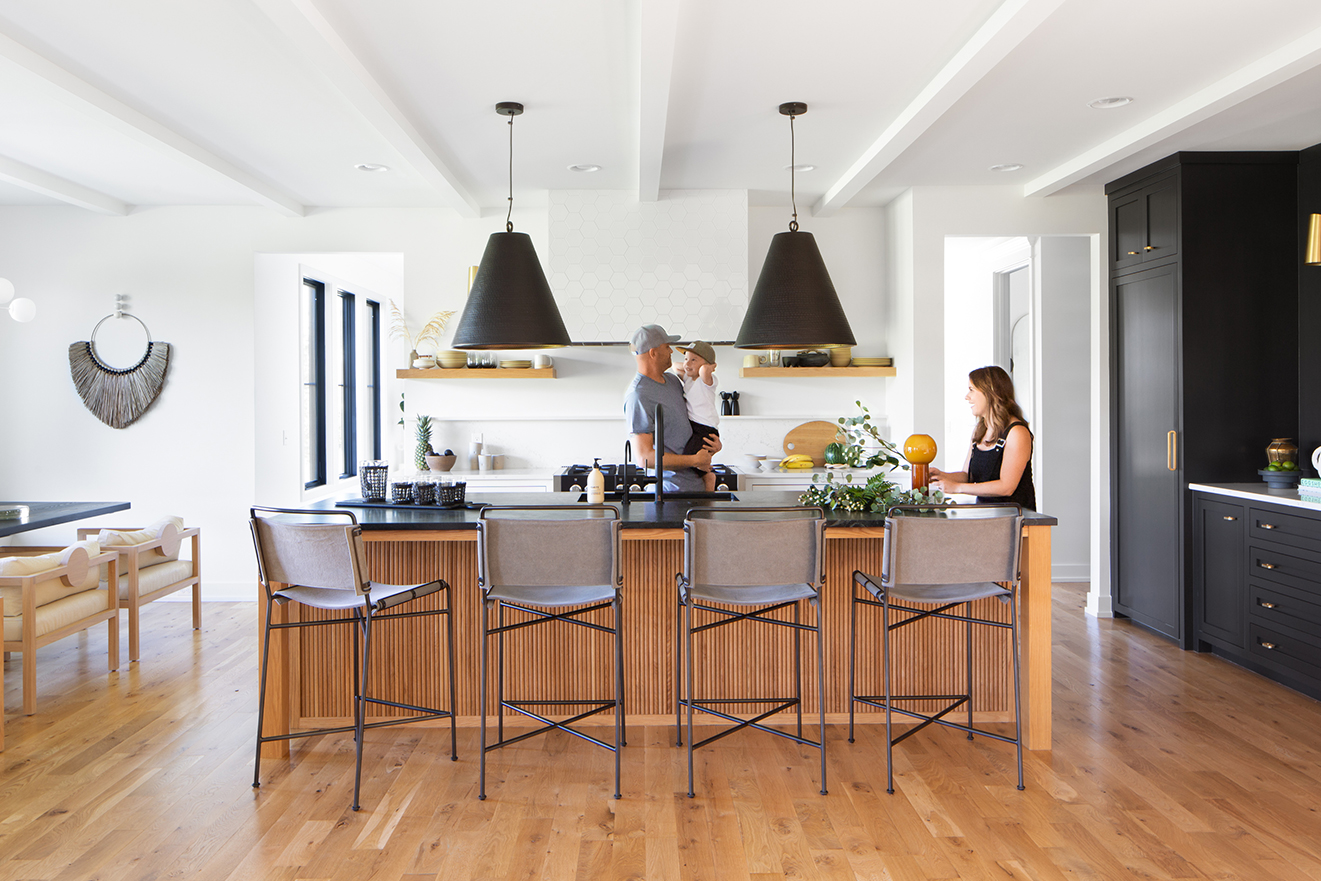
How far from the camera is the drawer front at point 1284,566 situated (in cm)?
388

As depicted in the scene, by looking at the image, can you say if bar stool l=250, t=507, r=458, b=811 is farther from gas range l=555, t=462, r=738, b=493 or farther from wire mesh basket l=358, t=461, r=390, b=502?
gas range l=555, t=462, r=738, b=493

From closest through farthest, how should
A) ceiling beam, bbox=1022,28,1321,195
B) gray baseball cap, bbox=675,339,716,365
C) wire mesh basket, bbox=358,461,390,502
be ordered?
ceiling beam, bbox=1022,28,1321,195, wire mesh basket, bbox=358,461,390,502, gray baseball cap, bbox=675,339,716,365

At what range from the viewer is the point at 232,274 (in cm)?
613

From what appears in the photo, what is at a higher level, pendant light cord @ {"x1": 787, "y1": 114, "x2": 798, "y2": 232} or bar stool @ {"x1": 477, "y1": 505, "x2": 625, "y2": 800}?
pendant light cord @ {"x1": 787, "y1": 114, "x2": 798, "y2": 232}

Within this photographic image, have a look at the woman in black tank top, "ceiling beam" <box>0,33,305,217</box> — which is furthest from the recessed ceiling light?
"ceiling beam" <box>0,33,305,217</box>

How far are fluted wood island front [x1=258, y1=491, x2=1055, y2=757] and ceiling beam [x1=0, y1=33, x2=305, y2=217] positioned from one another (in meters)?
2.09

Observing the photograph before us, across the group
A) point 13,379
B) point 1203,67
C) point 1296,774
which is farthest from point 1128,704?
point 13,379

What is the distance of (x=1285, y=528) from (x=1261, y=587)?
1.12 feet

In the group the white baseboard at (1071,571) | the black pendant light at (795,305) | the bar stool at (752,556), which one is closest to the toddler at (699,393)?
the black pendant light at (795,305)

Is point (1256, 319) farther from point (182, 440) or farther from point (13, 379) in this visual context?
point (13, 379)

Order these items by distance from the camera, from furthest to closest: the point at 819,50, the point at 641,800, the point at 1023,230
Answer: the point at 1023,230 < the point at 819,50 < the point at 641,800

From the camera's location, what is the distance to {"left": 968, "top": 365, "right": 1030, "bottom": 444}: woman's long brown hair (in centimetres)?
389

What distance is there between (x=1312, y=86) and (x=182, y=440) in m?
6.72

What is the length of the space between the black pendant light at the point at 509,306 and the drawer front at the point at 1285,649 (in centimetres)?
354
